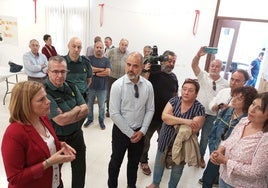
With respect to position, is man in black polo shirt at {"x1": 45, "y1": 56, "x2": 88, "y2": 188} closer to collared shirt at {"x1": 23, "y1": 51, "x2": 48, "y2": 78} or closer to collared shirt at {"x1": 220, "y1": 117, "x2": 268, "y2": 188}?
collared shirt at {"x1": 220, "y1": 117, "x2": 268, "y2": 188}

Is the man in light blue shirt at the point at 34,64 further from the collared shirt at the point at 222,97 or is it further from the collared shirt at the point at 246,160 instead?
the collared shirt at the point at 246,160

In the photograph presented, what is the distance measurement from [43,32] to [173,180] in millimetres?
6048

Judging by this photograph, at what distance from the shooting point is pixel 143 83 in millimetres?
1946

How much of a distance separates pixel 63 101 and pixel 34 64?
2497 mm

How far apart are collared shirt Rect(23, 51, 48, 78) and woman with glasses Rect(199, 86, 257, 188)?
318 cm

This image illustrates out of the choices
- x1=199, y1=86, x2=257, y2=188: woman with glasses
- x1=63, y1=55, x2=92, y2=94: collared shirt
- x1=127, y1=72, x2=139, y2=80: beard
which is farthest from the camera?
x1=63, y1=55, x2=92, y2=94: collared shirt

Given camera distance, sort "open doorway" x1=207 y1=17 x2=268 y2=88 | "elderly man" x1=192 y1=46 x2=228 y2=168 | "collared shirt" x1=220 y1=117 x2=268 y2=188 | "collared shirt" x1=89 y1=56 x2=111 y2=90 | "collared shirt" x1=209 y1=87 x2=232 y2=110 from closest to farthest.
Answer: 1. "collared shirt" x1=220 y1=117 x2=268 y2=188
2. "collared shirt" x1=209 y1=87 x2=232 y2=110
3. "elderly man" x1=192 y1=46 x2=228 y2=168
4. "collared shirt" x1=89 y1=56 x2=111 y2=90
5. "open doorway" x1=207 y1=17 x2=268 y2=88

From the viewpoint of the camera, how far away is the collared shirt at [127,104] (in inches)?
73.2

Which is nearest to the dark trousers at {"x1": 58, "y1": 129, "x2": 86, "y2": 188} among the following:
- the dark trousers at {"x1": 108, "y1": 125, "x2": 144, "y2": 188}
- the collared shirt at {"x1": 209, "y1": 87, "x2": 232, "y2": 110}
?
the dark trousers at {"x1": 108, "y1": 125, "x2": 144, "y2": 188}

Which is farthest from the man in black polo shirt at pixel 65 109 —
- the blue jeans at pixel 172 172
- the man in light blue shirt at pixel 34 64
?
the man in light blue shirt at pixel 34 64

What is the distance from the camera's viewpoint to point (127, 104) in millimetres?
1879

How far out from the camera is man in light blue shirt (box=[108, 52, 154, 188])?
186cm

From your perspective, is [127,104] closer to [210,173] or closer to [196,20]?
[210,173]

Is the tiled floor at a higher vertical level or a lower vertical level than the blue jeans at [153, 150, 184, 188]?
lower
